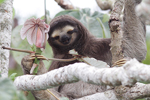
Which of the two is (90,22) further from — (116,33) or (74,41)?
(116,33)

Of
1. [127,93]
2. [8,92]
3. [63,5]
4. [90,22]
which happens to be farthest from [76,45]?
[8,92]

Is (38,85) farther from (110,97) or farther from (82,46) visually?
(82,46)

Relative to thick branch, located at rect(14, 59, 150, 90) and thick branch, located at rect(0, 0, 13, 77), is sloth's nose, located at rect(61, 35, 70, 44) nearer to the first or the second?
thick branch, located at rect(0, 0, 13, 77)

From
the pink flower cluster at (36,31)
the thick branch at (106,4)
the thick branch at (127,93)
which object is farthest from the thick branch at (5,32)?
the thick branch at (106,4)

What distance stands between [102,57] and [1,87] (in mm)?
3598

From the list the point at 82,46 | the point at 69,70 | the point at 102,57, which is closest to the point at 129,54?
the point at 102,57

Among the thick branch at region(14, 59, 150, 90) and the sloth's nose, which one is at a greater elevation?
the thick branch at region(14, 59, 150, 90)

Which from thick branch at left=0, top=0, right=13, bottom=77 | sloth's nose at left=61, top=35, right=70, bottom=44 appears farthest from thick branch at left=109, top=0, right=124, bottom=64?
sloth's nose at left=61, top=35, right=70, bottom=44

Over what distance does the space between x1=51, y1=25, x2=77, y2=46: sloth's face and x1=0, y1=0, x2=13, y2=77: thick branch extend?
5.02 ft

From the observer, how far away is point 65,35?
4688 mm

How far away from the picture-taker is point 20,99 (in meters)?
1.17

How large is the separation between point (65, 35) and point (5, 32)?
67.4 inches

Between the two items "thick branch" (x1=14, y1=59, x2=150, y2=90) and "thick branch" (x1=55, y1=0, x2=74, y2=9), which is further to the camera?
"thick branch" (x1=55, y1=0, x2=74, y2=9)

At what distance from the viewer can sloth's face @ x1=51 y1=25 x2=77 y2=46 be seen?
4680mm
